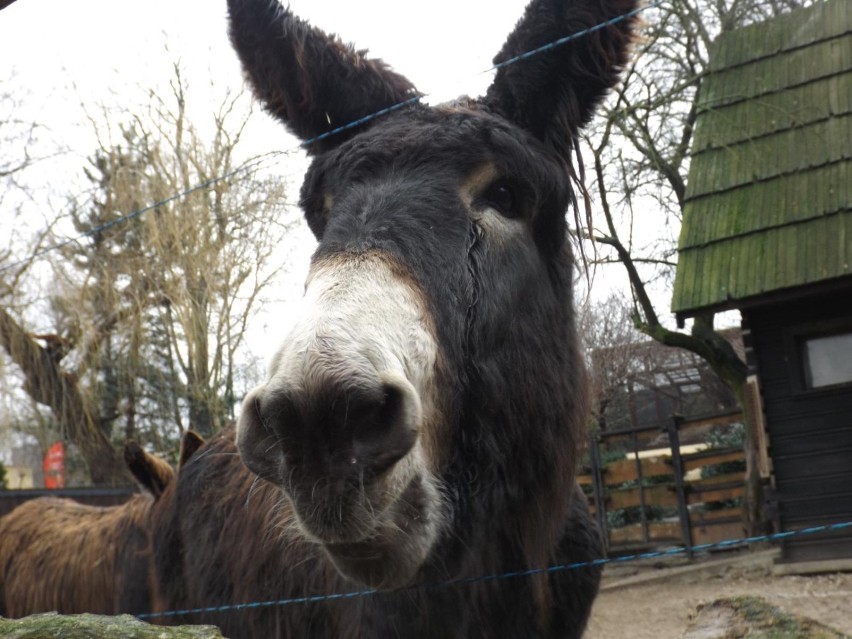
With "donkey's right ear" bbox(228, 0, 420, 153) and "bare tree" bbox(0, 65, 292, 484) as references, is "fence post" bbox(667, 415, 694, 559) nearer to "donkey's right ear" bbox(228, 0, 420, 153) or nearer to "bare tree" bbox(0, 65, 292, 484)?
"bare tree" bbox(0, 65, 292, 484)

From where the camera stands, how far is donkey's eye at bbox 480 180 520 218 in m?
2.25

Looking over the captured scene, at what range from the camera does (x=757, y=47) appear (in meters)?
12.1

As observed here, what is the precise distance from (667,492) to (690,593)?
3.83m

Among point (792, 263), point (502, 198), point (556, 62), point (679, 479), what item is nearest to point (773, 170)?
point (792, 263)

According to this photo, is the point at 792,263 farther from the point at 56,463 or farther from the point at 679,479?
the point at 56,463

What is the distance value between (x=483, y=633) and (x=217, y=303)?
11169 millimetres

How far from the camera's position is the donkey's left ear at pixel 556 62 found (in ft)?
8.46

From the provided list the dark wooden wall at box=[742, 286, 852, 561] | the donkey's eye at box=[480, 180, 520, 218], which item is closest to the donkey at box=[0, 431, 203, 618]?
the donkey's eye at box=[480, 180, 520, 218]

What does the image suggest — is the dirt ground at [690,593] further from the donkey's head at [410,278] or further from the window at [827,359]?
the donkey's head at [410,278]

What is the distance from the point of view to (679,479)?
12688 millimetres

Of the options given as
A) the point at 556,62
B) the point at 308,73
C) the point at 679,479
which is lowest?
the point at 679,479

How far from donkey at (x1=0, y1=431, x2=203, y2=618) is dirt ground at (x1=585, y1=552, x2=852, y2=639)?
3969mm

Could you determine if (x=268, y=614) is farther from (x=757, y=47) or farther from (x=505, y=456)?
(x=757, y=47)

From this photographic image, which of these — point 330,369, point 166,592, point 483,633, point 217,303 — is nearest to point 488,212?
point 330,369
